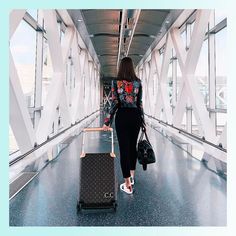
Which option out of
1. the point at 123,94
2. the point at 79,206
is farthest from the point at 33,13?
the point at 79,206

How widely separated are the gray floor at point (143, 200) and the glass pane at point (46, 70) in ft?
10.6

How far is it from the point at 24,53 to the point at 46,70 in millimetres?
2061

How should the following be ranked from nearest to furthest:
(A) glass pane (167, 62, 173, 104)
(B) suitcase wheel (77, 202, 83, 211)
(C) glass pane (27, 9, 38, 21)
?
(B) suitcase wheel (77, 202, 83, 211) → (C) glass pane (27, 9, 38, 21) → (A) glass pane (167, 62, 173, 104)

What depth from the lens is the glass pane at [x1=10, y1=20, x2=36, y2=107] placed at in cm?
482

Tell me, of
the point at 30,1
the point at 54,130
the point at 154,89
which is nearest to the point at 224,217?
the point at 30,1

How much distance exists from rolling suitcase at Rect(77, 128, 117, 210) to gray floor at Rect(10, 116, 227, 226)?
0.10m

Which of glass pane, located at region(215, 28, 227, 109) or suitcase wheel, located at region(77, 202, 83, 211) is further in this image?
glass pane, located at region(215, 28, 227, 109)

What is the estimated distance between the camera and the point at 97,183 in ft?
9.42

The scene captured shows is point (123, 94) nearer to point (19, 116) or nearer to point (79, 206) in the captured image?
point (79, 206)

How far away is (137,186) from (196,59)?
4704 mm

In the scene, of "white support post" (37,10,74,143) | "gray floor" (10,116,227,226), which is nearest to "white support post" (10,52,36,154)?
"gray floor" (10,116,227,226)

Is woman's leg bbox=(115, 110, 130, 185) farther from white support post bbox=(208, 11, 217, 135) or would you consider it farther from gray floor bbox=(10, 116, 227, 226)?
white support post bbox=(208, 11, 217, 135)

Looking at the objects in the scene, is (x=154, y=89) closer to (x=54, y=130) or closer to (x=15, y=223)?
(x=54, y=130)

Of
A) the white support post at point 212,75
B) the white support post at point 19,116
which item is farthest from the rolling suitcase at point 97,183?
the white support post at point 212,75
